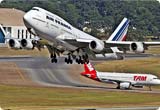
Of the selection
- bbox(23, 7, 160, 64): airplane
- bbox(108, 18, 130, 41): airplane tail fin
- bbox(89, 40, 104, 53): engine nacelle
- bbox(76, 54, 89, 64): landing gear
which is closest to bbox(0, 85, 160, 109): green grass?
bbox(108, 18, 130, 41): airplane tail fin

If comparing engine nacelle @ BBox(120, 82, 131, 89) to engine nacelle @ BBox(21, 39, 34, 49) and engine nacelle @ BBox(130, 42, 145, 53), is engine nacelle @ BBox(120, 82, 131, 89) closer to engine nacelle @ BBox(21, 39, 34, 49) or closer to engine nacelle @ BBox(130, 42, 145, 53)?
engine nacelle @ BBox(130, 42, 145, 53)

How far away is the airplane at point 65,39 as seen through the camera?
102500 millimetres

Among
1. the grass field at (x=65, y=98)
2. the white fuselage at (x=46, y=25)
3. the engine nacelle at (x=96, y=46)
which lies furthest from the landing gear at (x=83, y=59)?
the grass field at (x=65, y=98)

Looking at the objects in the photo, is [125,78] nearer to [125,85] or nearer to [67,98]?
[125,85]

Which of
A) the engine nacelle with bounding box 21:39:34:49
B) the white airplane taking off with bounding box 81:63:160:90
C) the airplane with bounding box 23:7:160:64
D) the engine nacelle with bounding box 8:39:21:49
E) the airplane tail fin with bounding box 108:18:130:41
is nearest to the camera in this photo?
the airplane with bounding box 23:7:160:64

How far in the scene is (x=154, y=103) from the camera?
14300cm

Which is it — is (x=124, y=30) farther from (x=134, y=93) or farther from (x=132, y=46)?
A: (x=134, y=93)

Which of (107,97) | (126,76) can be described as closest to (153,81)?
(126,76)

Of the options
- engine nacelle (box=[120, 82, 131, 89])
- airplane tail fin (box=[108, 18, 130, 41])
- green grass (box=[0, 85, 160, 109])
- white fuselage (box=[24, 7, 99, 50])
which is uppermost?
white fuselage (box=[24, 7, 99, 50])

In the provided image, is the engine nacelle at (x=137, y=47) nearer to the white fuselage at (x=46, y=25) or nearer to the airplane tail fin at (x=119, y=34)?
the white fuselage at (x=46, y=25)

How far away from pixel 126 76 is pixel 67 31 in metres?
91.0

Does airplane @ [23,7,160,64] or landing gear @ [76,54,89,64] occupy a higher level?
airplane @ [23,7,160,64]

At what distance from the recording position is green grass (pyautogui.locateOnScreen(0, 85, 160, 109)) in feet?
456

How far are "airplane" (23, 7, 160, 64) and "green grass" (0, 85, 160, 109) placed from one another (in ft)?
82.4
